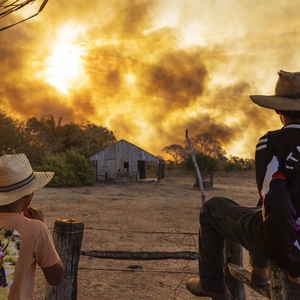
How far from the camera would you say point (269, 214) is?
2396mm

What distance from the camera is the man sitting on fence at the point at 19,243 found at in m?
2.33

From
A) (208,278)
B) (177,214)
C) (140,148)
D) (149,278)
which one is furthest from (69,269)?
(140,148)

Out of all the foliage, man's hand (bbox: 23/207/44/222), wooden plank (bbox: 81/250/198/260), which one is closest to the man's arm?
man's hand (bbox: 23/207/44/222)

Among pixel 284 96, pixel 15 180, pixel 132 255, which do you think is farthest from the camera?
pixel 132 255

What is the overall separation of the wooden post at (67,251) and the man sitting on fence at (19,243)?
118cm

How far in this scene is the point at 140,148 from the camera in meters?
40.0

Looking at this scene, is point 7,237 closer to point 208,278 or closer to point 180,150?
point 208,278

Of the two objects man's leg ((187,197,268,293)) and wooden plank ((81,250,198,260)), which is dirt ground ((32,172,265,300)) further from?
man's leg ((187,197,268,293))

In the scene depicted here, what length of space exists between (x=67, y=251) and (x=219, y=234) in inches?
57.2

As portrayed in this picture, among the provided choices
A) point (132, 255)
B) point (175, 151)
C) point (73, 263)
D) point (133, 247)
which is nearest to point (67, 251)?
point (73, 263)

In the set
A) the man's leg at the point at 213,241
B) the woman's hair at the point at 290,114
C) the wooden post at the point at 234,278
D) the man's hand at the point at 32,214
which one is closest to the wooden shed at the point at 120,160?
the wooden post at the point at 234,278

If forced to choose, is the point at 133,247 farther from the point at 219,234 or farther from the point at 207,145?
the point at 207,145

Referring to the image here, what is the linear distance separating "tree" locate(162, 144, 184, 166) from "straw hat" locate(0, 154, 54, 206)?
254 ft

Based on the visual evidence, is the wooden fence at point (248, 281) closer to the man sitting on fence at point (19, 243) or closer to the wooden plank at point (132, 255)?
the man sitting on fence at point (19, 243)
